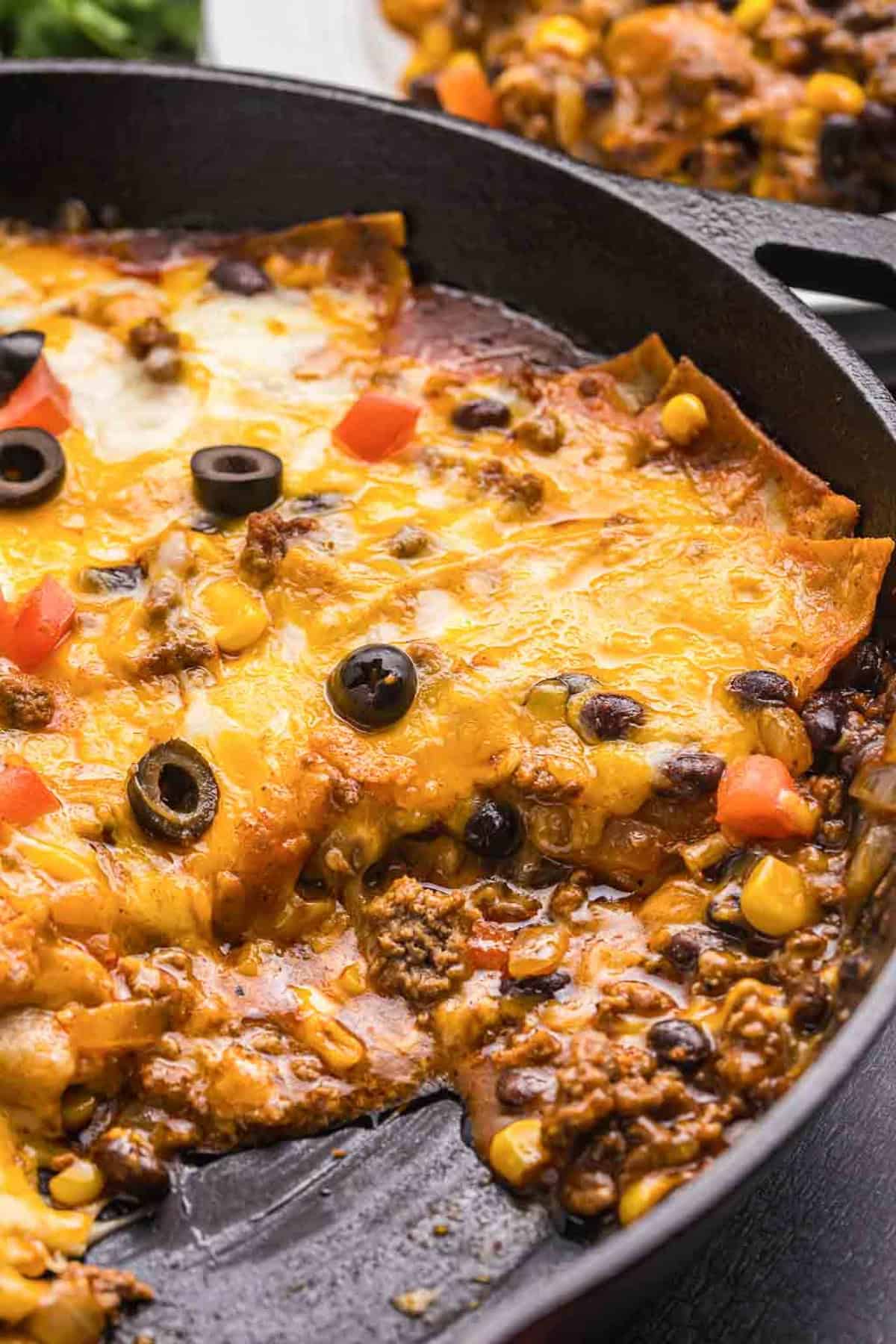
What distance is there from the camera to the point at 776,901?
2.88 meters

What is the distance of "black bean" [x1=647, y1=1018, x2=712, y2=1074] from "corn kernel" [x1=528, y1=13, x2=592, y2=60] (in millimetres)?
3757

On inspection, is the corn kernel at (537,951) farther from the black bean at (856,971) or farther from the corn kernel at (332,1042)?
the black bean at (856,971)

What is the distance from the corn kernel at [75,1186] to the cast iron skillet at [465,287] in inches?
3.7

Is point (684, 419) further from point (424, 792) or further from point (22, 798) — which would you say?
point (22, 798)

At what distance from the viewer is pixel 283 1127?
2.78m

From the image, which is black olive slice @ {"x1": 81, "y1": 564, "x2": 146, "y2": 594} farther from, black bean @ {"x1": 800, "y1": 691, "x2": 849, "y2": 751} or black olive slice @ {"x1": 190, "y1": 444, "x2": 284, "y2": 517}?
black bean @ {"x1": 800, "y1": 691, "x2": 849, "y2": 751}

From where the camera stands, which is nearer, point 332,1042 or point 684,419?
point 332,1042

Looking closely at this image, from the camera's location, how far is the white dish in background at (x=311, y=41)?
5.60 m

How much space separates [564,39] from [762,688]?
3.12m

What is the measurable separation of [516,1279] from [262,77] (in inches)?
125

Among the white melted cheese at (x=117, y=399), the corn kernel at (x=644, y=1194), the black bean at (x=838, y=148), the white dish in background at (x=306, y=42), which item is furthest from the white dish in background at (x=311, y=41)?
the corn kernel at (x=644, y=1194)

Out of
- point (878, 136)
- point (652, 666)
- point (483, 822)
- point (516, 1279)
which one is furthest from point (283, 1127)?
point (878, 136)

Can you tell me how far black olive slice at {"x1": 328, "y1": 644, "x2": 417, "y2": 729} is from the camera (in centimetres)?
305

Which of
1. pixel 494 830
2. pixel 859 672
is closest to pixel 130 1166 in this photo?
pixel 494 830
